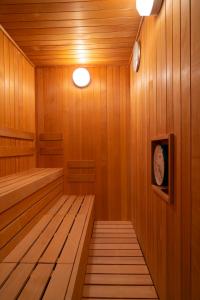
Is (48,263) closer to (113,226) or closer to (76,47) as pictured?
(113,226)

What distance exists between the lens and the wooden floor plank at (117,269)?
208cm

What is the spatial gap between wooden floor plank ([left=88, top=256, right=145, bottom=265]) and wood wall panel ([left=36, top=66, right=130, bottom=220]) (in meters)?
1.25

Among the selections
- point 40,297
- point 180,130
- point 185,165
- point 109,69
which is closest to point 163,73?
point 180,130

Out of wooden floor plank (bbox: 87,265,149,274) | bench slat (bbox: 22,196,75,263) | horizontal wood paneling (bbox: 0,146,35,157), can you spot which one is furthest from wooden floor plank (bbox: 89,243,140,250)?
horizontal wood paneling (bbox: 0,146,35,157)

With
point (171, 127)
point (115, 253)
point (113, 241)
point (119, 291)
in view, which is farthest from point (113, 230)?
point (171, 127)

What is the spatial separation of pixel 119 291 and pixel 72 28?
2583 mm

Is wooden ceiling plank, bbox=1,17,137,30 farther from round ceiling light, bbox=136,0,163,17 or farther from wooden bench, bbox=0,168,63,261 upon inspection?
wooden bench, bbox=0,168,63,261

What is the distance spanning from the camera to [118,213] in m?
3.58

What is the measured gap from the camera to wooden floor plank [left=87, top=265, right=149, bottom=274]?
2082mm

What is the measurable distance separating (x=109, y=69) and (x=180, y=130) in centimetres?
261

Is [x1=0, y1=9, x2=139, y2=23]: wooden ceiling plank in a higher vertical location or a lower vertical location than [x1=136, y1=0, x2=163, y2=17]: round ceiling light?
higher

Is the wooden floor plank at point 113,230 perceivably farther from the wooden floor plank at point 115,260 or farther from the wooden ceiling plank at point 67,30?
the wooden ceiling plank at point 67,30

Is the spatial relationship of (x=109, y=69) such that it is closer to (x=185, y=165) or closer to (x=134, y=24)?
(x=134, y=24)

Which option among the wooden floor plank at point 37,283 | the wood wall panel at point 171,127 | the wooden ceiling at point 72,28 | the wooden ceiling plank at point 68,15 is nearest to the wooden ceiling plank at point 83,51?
the wooden ceiling at point 72,28
